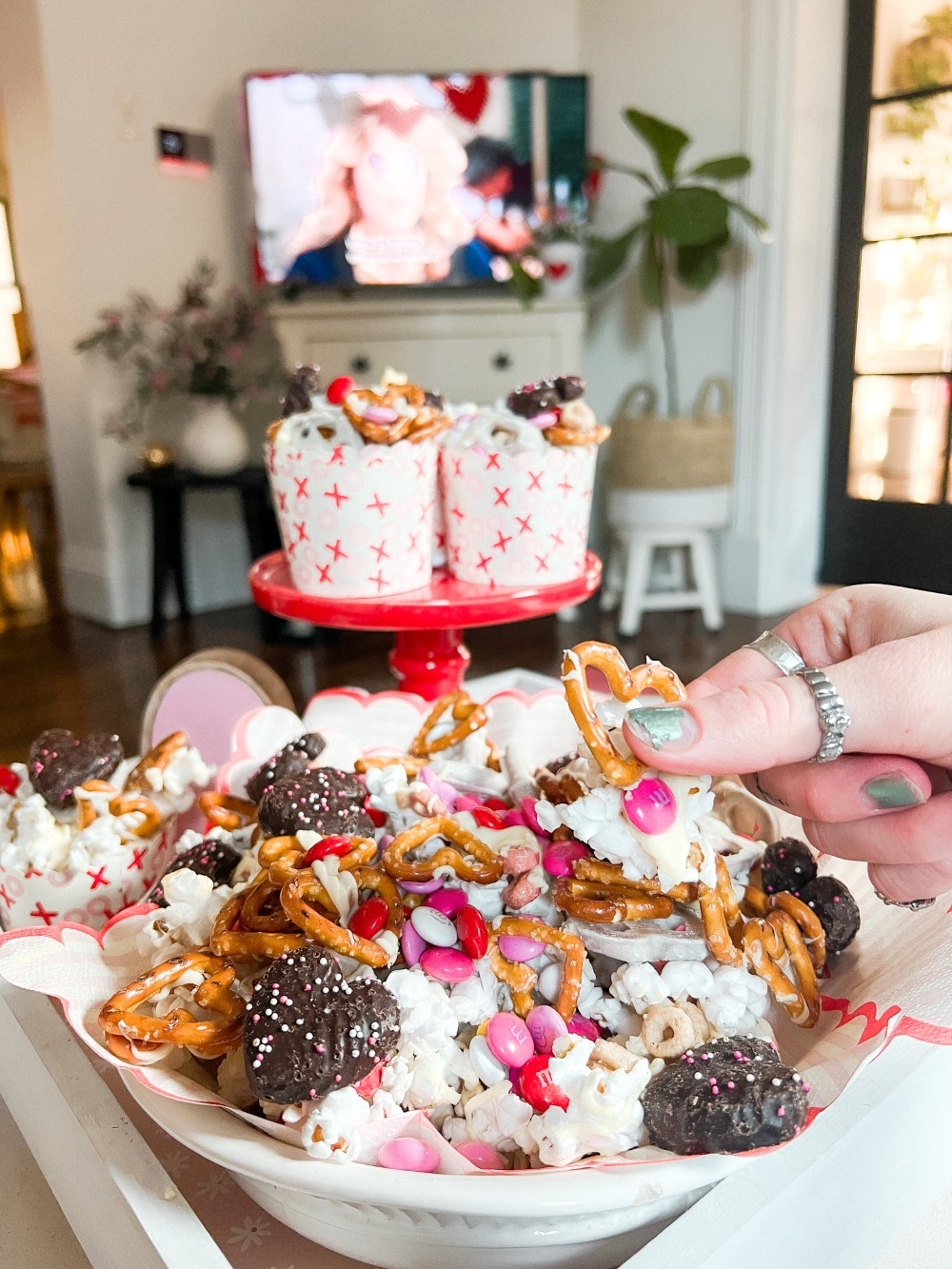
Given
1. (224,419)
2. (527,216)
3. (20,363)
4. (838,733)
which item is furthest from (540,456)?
(20,363)

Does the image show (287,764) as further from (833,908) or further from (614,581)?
(614,581)

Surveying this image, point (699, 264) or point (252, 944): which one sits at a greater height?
point (699, 264)

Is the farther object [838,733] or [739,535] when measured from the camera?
[739,535]

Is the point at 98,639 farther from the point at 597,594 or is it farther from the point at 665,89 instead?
the point at 665,89

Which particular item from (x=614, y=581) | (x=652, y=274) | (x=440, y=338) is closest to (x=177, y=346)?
(x=440, y=338)

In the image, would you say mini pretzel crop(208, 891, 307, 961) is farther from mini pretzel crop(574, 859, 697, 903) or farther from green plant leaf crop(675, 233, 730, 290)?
green plant leaf crop(675, 233, 730, 290)

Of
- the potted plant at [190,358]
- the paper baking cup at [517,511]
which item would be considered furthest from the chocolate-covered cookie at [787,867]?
the potted plant at [190,358]
